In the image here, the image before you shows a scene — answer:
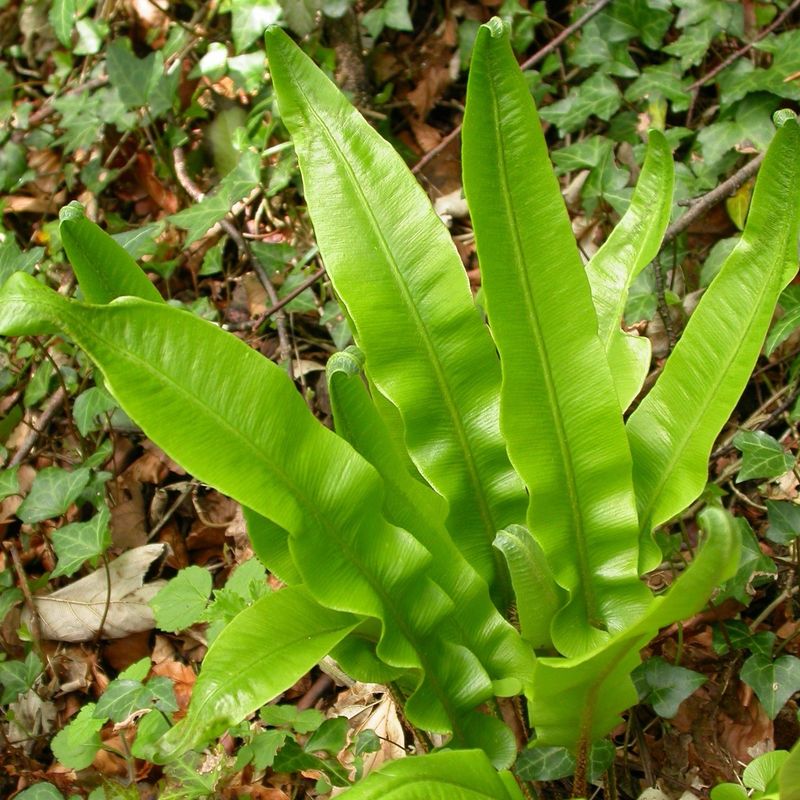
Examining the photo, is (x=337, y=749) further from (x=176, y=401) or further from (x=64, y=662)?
(x=64, y=662)

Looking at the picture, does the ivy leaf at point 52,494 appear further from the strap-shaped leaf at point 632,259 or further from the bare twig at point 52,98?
the bare twig at point 52,98

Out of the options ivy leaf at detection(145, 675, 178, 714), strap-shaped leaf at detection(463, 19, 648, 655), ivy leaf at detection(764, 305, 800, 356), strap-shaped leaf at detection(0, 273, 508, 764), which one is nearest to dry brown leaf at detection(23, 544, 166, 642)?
ivy leaf at detection(145, 675, 178, 714)

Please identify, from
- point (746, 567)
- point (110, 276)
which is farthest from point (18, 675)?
point (746, 567)

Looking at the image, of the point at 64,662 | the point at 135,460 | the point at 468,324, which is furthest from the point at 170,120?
the point at 468,324

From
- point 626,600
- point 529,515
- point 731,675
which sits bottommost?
point 731,675

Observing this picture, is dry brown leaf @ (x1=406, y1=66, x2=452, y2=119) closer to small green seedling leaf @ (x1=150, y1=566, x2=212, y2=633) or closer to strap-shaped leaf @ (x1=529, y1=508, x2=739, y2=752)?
small green seedling leaf @ (x1=150, y1=566, x2=212, y2=633)
